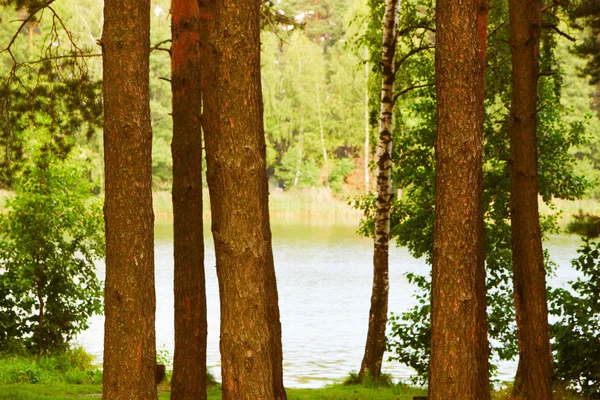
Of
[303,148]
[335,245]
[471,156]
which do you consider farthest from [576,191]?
[303,148]

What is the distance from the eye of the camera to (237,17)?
17.2ft

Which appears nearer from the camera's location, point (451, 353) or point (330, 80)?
point (451, 353)

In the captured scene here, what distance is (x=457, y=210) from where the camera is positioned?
5.58m

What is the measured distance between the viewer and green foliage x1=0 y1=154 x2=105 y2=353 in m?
12.8

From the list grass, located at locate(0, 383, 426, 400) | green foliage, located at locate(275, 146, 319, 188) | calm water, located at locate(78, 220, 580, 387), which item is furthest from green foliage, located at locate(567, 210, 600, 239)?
green foliage, located at locate(275, 146, 319, 188)

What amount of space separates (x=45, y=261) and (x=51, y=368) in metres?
1.77

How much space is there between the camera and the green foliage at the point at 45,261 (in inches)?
504

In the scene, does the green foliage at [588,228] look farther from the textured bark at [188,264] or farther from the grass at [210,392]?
the textured bark at [188,264]

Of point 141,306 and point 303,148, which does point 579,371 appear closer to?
point 141,306

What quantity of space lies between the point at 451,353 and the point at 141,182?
2195 millimetres

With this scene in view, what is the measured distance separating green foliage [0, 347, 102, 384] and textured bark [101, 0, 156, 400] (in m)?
5.45

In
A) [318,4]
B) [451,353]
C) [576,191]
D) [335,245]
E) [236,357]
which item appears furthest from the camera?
[318,4]

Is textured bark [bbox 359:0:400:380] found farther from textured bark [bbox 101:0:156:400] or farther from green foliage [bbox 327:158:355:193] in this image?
green foliage [bbox 327:158:355:193]

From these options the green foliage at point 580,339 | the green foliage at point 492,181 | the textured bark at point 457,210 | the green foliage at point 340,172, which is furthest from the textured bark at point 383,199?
the green foliage at point 340,172
